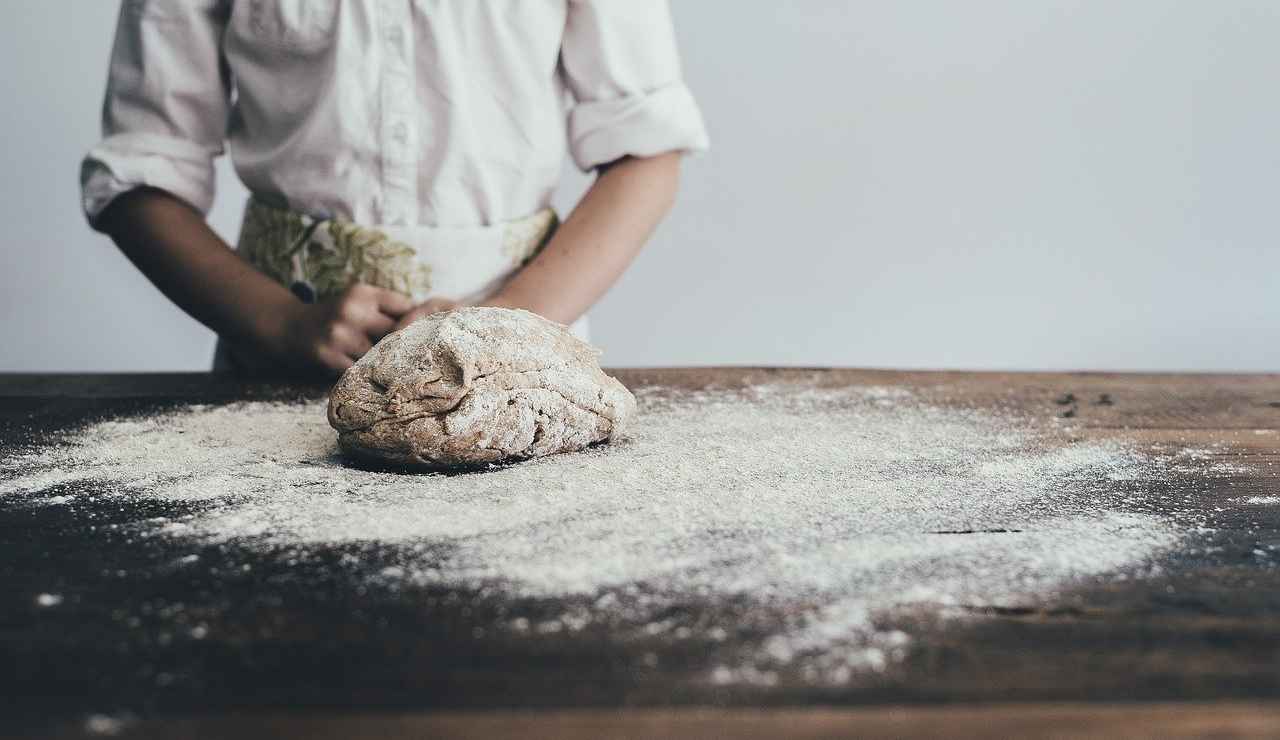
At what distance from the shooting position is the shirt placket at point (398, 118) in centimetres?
123

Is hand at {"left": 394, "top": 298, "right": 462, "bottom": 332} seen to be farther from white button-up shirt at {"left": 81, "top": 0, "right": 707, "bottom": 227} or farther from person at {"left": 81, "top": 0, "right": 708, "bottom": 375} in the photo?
white button-up shirt at {"left": 81, "top": 0, "right": 707, "bottom": 227}

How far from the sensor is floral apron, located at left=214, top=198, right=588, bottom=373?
4.05ft

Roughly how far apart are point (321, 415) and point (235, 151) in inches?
19.1

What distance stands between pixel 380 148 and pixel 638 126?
0.30m

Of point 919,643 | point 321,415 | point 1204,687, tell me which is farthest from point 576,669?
point 321,415

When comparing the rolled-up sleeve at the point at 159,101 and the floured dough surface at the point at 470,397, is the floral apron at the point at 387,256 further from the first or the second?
the floured dough surface at the point at 470,397

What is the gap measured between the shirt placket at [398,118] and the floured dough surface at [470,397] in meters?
0.40

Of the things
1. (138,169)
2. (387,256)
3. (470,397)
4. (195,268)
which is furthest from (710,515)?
(138,169)

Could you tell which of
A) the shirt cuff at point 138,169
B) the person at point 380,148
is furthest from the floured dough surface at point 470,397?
the shirt cuff at point 138,169

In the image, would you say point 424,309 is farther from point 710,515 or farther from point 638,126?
point 710,515

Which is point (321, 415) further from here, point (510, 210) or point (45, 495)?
point (510, 210)

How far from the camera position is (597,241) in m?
1.25

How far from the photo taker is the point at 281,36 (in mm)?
1237

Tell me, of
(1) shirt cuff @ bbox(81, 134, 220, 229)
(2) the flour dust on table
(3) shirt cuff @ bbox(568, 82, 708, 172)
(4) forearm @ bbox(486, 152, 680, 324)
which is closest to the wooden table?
(2) the flour dust on table
